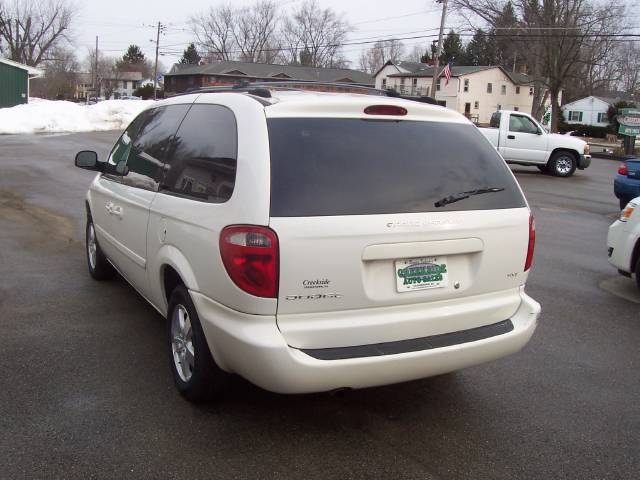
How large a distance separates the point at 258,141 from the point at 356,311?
3.16 feet

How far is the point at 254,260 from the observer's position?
294 cm

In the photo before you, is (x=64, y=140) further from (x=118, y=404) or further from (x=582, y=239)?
(x=118, y=404)

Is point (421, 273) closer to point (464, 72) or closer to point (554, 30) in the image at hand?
point (554, 30)

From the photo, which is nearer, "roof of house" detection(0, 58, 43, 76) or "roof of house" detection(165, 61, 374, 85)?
"roof of house" detection(0, 58, 43, 76)

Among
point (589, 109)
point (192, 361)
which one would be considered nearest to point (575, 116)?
point (589, 109)

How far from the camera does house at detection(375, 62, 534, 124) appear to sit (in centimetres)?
7144

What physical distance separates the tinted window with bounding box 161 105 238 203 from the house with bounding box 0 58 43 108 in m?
41.7

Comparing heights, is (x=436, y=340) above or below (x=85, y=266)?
above

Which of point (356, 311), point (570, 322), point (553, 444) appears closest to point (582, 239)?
point (570, 322)

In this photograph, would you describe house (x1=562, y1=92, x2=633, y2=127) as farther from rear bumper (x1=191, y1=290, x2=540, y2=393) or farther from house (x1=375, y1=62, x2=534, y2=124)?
rear bumper (x1=191, y1=290, x2=540, y2=393)

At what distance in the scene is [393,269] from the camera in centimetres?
316

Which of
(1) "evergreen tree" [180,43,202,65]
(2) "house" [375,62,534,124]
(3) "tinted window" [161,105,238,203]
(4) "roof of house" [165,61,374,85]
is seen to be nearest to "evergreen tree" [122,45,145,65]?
(1) "evergreen tree" [180,43,202,65]

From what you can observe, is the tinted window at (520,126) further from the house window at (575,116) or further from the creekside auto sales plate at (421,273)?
the house window at (575,116)

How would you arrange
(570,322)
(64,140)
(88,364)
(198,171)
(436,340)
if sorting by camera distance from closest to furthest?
(436,340)
(198,171)
(88,364)
(570,322)
(64,140)
